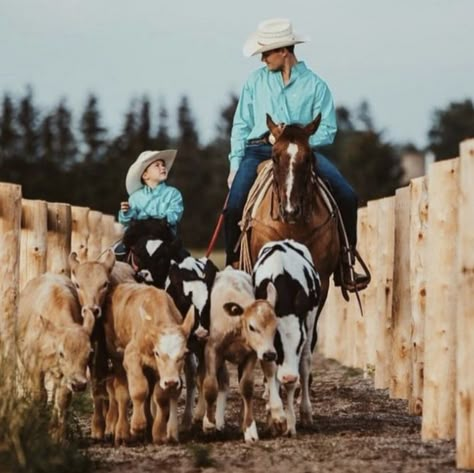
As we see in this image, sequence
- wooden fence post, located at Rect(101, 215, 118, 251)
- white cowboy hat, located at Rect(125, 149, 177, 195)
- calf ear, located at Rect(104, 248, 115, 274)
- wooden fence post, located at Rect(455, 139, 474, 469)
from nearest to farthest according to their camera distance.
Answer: wooden fence post, located at Rect(455, 139, 474, 469) < calf ear, located at Rect(104, 248, 115, 274) < white cowboy hat, located at Rect(125, 149, 177, 195) < wooden fence post, located at Rect(101, 215, 118, 251)

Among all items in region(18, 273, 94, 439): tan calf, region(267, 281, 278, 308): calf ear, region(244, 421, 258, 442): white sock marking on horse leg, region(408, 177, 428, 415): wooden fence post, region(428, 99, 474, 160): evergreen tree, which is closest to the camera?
region(18, 273, 94, 439): tan calf

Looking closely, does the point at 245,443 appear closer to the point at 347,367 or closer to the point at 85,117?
the point at 347,367

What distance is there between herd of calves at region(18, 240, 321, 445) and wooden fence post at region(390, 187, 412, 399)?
2.97m

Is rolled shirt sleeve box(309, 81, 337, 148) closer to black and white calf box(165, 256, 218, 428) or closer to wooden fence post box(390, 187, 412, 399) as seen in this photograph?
wooden fence post box(390, 187, 412, 399)

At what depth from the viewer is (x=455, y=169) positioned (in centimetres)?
1038

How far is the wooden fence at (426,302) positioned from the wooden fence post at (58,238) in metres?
2.92

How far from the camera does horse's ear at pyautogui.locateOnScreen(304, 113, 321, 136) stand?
12102 millimetres

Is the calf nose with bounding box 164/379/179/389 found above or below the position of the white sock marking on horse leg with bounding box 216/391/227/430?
above

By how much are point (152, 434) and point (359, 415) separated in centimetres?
261

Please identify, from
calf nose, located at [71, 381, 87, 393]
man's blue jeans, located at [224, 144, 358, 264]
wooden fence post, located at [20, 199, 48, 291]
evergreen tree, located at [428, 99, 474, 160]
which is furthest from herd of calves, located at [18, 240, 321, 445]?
evergreen tree, located at [428, 99, 474, 160]

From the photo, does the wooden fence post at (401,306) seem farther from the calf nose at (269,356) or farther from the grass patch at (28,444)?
the grass patch at (28,444)

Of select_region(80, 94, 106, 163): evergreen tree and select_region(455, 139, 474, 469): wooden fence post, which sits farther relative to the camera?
select_region(80, 94, 106, 163): evergreen tree

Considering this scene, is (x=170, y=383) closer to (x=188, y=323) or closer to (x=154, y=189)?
(x=188, y=323)

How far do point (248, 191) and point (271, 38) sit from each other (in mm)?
1225
